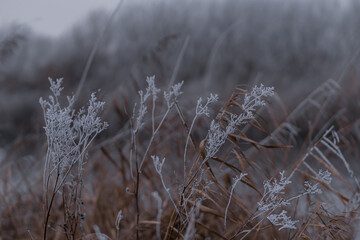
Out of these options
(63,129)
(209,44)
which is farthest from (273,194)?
(209,44)

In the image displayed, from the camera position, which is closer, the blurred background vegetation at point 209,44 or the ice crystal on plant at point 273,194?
the ice crystal on plant at point 273,194

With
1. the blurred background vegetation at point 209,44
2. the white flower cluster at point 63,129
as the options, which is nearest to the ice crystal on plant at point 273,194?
the white flower cluster at point 63,129

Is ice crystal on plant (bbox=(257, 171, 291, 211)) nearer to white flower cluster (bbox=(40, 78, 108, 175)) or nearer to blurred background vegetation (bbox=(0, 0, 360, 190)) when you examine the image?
white flower cluster (bbox=(40, 78, 108, 175))

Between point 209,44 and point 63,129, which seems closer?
point 63,129

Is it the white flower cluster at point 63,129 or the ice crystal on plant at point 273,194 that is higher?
the white flower cluster at point 63,129

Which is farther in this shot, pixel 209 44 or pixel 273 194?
pixel 209 44

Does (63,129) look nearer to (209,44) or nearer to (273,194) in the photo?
(273,194)

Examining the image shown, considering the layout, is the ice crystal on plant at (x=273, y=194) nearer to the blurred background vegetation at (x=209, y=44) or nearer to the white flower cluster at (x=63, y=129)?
the white flower cluster at (x=63, y=129)

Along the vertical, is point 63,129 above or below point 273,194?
above

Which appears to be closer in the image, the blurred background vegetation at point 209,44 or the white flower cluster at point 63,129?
the white flower cluster at point 63,129

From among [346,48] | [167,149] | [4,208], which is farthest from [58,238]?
[346,48]

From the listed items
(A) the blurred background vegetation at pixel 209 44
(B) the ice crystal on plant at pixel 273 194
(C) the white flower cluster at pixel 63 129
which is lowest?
(B) the ice crystal on plant at pixel 273 194

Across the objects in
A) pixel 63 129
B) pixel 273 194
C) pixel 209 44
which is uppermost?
pixel 209 44

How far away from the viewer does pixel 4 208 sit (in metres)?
0.92
